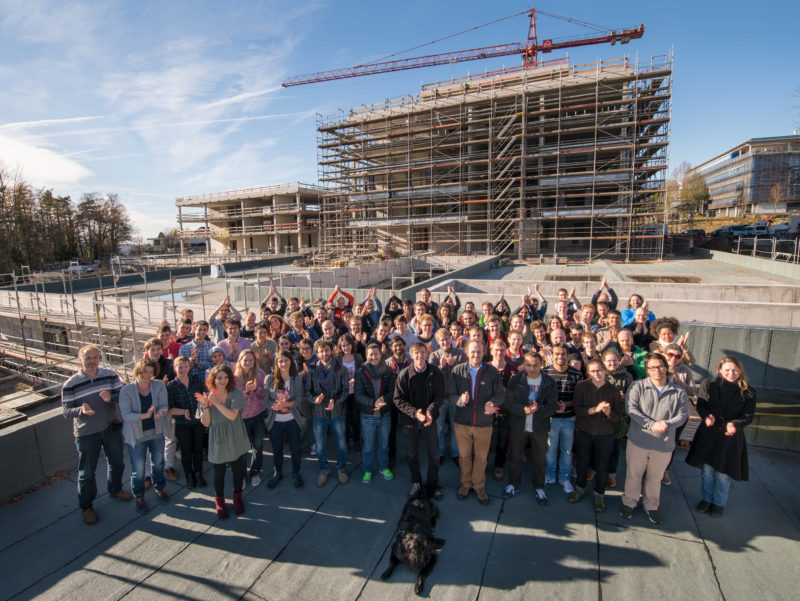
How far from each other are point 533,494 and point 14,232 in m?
55.7

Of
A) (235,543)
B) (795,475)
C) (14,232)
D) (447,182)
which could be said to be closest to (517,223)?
(447,182)

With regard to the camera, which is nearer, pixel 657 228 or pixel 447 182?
pixel 657 228

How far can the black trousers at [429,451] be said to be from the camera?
443 cm

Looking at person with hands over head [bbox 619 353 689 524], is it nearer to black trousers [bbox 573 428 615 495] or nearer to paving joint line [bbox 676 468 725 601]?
black trousers [bbox 573 428 615 495]

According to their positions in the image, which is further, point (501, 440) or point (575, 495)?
point (501, 440)

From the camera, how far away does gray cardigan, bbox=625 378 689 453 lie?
3750mm

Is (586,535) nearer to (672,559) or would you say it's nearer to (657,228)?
(672,559)

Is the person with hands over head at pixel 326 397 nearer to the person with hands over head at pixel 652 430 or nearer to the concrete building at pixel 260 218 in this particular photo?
the person with hands over head at pixel 652 430

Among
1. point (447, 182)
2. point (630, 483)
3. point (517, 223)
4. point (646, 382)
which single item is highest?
point (447, 182)

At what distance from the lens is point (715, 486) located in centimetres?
398

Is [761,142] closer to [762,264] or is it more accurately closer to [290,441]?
[762,264]

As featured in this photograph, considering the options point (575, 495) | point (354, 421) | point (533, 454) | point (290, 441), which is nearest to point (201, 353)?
point (290, 441)

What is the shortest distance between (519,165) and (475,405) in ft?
115

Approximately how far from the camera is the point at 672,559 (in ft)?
11.3
